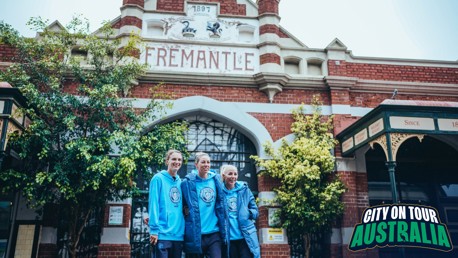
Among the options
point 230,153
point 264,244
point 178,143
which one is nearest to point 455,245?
point 264,244

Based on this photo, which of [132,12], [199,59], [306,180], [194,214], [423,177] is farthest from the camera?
[423,177]

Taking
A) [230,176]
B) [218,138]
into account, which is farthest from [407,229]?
[218,138]

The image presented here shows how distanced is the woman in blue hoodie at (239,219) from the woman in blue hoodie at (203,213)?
208 millimetres

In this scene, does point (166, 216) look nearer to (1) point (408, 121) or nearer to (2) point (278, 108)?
(1) point (408, 121)

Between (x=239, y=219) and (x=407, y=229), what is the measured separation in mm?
3958

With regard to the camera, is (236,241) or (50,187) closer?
(236,241)

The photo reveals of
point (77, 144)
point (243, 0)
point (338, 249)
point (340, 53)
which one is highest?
point (243, 0)

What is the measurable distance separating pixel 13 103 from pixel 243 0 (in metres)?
6.90

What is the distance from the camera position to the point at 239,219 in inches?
218

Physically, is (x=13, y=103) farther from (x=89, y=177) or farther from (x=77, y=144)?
(x=89, y=177)

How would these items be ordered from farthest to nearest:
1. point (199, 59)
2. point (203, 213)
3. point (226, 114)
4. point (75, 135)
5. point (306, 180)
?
point (199, 59) < point (226, 114) < point (306, 180) < point (75, 135) < point (203, 213)

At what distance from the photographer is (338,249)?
9.74m

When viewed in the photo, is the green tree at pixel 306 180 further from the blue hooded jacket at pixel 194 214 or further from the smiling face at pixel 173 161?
the smiling face at pixel 173 161

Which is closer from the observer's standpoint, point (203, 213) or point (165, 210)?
point (165, 210)
